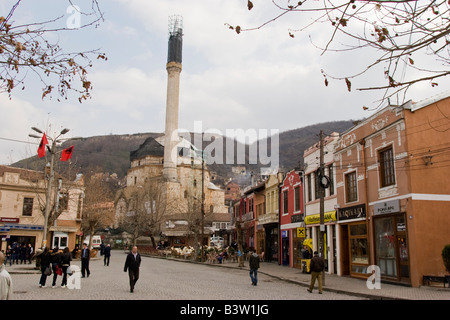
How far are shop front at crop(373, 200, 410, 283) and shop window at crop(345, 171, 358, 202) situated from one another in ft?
8.13

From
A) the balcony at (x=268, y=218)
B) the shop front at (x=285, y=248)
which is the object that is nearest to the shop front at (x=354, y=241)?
the shop front at (x=285, y=248)

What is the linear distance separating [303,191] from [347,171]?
6.76 m

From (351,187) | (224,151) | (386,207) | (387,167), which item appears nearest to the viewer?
(386,207)

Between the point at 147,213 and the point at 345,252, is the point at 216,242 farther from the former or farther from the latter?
the point at 345,252

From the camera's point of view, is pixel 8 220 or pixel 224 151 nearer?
pixel 8 220

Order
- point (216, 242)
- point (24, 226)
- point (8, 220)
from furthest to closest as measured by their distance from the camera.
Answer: point (216, 242), point (24, 226), point (8, 220)

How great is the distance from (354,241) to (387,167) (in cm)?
484

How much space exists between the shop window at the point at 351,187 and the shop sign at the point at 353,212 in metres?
0.61

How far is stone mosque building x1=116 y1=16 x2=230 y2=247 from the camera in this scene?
211 ft

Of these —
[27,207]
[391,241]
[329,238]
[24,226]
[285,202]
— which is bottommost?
[391,241]

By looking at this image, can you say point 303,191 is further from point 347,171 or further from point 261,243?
point 261,243

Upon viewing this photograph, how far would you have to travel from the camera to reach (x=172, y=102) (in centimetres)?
8000

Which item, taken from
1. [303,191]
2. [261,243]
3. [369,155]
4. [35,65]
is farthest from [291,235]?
[35,65]

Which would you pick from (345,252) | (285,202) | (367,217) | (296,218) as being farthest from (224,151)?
(367,217)
